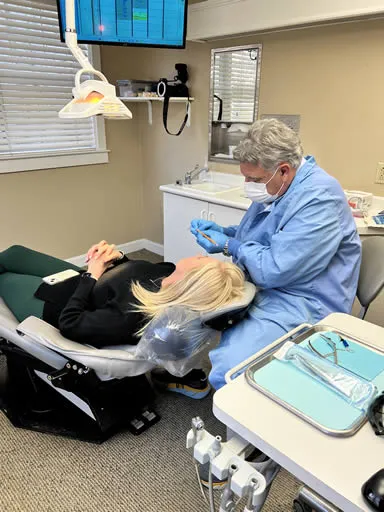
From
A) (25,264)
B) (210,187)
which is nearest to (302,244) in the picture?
(25,264)

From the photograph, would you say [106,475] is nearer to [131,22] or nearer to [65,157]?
[131,22]

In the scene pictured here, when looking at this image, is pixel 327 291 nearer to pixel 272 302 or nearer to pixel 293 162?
pixel 272 302

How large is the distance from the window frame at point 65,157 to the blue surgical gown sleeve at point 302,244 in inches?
80.6

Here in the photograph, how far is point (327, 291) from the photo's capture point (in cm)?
138

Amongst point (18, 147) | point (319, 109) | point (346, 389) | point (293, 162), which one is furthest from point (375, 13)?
point (18, 147)

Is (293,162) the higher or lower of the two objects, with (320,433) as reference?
higher

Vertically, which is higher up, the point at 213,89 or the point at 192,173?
the point at 213,89

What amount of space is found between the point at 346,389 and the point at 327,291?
2.07 feet

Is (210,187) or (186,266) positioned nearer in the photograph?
(186,266)

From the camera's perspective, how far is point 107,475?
147 centimetres

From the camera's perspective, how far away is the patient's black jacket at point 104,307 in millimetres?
1381

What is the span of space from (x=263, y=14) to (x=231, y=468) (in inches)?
96.6

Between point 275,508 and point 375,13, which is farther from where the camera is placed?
point 375,13

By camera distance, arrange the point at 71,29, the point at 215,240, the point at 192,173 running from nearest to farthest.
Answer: the point at 71,29 < the point at 215,240 < the point at 192,173
